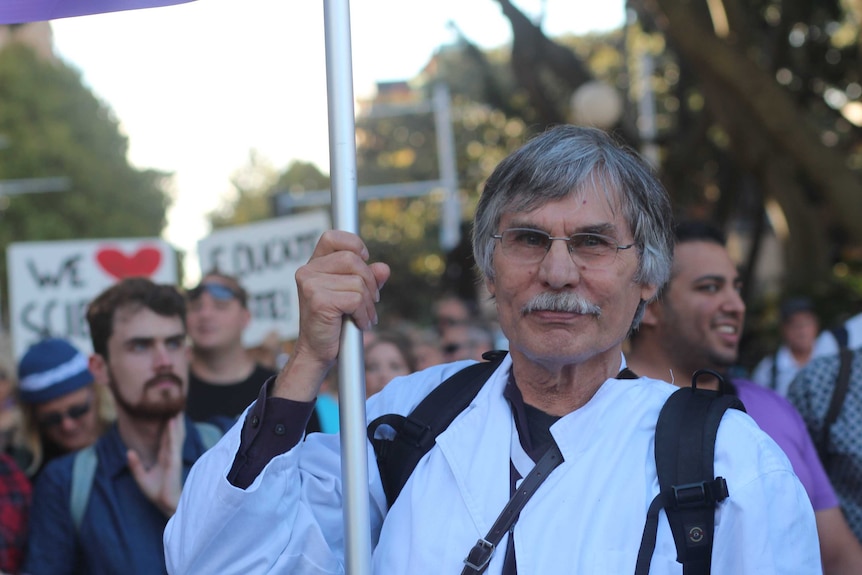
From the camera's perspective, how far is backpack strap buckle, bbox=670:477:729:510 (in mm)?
2045

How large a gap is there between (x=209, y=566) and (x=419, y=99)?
124 ft

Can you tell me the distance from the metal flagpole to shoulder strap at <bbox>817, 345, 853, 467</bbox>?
2.14 meters

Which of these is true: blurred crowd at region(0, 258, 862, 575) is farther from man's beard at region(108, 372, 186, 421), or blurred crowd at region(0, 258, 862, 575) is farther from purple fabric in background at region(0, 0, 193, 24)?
purple fabric in background at region(0, 0, 193, 24)

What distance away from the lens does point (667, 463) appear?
212 cm

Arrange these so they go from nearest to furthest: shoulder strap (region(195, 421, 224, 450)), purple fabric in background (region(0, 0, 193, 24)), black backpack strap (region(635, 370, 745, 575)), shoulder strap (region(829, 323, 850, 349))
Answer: black backpack strap (region(635, 370, 745, 575)) < purple fabric in background (region(0, 0, 193, 24)) < shoulder strap (region(195, 421, 224, 450)) < shoulder strap (region(829, 323, 850, 349))

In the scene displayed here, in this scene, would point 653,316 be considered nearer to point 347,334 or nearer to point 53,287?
point 347,334

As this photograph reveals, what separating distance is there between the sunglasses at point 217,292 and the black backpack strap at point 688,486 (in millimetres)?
3929

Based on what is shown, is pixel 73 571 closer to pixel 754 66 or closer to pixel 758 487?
pixel 758 487

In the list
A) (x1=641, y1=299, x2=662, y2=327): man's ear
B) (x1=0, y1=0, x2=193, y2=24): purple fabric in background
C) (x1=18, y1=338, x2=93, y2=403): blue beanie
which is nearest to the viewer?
(x1=0, y1=0, x2=193, y2=24): purple fabric in background

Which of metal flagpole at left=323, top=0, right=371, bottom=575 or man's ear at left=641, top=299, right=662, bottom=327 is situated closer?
metal flagpole at left=323, top=0, right=371, bottom=575

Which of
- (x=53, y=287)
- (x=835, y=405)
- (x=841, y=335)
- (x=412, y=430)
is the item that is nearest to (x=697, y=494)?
(x=412, y=430)

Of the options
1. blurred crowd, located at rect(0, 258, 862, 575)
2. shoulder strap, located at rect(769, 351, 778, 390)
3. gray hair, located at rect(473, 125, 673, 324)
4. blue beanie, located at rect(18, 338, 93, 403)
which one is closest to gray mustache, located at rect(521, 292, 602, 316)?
gray hair, located at rect(473, 125, 673, 324)

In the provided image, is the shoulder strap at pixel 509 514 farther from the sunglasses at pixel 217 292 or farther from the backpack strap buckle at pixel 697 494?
the sunglasses at pixel 217 292

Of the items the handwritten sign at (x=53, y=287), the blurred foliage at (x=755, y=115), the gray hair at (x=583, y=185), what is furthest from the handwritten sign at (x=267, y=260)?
the gray hair at (x=583, y=185)
